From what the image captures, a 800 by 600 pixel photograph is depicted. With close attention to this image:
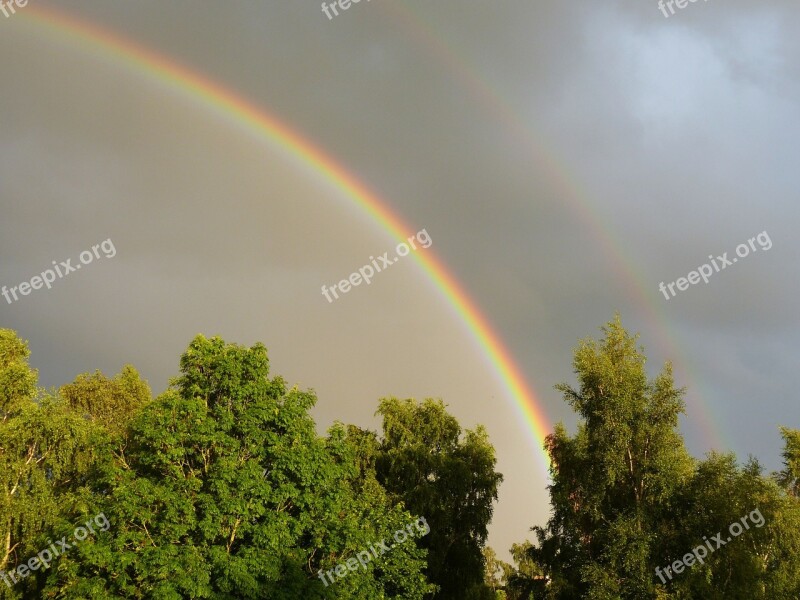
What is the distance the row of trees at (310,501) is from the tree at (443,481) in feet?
0.68

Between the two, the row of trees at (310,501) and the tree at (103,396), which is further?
the tree at (103,396)

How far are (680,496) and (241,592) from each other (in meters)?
21.0

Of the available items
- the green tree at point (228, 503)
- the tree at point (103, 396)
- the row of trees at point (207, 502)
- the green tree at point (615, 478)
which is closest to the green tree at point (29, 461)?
the row of trees at point (207, 502)

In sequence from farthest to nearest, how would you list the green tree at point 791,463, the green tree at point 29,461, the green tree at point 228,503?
the green tree at point 791,463
the green tree at point 29,461
the green tree at point 228,503

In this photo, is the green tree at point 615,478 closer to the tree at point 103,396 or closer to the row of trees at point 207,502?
the row of trees at point 207,502

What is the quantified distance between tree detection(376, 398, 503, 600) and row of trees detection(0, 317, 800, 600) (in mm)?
209

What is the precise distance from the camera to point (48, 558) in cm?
2986

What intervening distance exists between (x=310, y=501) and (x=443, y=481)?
23455mm

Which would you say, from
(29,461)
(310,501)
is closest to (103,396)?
(29,461)

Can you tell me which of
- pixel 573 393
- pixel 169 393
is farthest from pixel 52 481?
pixel 573 393

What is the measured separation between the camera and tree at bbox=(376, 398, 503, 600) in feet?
158

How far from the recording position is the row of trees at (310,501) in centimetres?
2539

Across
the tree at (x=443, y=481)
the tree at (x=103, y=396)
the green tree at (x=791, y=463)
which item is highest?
the tree at (x=103, y=396)

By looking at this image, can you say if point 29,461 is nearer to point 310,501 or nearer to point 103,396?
point 310,501
